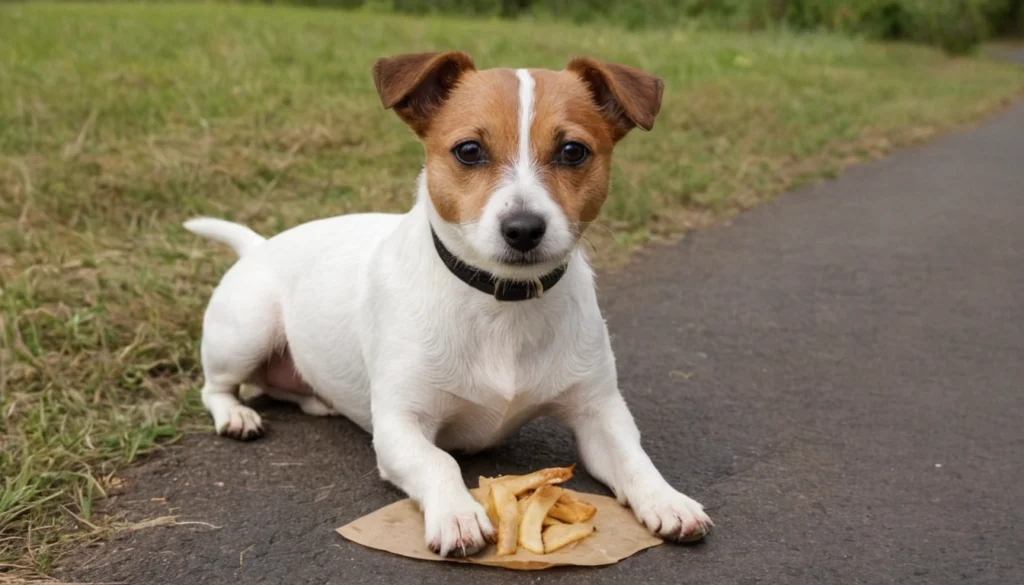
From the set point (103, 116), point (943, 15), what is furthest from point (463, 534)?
point (943, 15)

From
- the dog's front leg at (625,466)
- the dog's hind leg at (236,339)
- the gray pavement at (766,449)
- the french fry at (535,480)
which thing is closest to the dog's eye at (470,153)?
the dog's front leg at (625,466)

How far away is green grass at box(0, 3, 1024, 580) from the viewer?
3980 mm

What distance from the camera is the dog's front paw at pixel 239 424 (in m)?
3.86

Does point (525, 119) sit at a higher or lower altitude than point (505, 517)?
higher

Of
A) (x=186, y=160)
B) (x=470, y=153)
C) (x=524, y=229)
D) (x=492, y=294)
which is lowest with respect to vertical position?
(x=186, y=160)

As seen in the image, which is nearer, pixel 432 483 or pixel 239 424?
pixel 432 483

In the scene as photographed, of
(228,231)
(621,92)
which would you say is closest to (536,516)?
(621,92)

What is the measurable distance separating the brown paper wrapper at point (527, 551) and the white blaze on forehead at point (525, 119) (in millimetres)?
993

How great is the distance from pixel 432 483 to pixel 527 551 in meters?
0.35

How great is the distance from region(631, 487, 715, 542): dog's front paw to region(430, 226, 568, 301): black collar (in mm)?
708

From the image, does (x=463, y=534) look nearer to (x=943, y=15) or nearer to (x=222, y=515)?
(x=222, y=515)

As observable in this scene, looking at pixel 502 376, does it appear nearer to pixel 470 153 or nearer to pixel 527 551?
pixel 527 551

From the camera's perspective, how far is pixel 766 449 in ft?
12.4

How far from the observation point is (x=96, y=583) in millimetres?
2879
